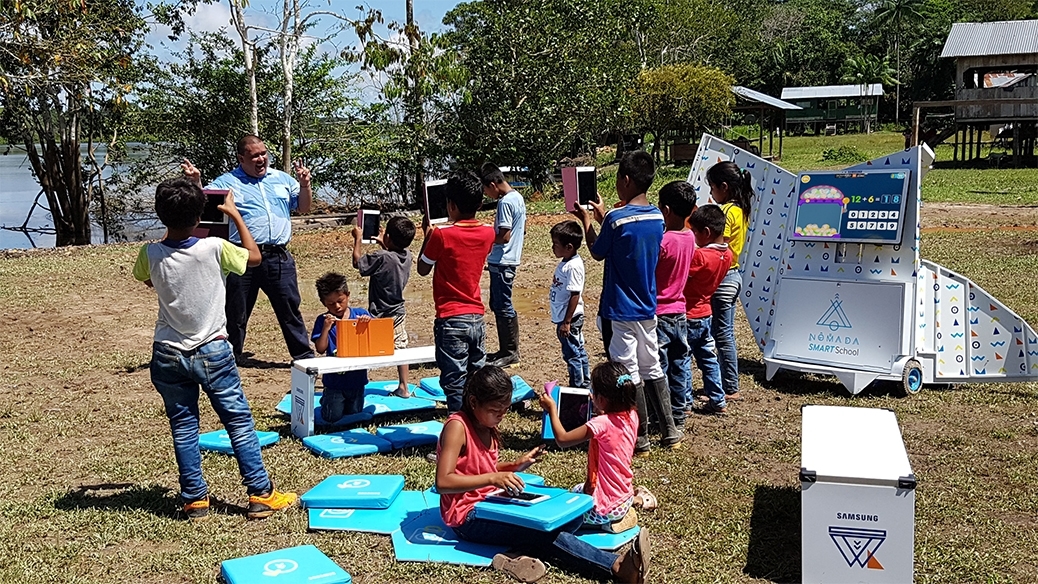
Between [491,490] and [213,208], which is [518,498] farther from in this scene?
[213,208]

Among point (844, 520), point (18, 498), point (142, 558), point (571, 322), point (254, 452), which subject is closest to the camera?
point (844, 520)

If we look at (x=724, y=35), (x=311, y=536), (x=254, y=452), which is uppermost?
(x=724, y=35)

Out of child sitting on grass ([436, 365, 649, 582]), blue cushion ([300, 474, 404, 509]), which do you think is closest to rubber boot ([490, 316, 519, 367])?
blue cushion ([300, 474, 404, 509])

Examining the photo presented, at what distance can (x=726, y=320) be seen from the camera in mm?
7258

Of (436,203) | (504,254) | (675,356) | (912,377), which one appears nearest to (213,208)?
(436,203)

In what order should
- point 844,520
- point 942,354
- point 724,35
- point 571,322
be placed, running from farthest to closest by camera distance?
point 724,35 → point 942,354 → point 571,322 → point 844,520

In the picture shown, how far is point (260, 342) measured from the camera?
9.79 meters

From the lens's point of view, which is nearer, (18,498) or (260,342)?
(18,498)

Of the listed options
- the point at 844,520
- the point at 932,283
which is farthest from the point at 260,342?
the point at 844,520

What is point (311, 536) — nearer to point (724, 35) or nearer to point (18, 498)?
point (18, 498)

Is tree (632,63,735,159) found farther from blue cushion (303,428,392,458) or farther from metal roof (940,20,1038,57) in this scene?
blue cushion (303,428,392,458)

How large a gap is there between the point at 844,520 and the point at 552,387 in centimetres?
213

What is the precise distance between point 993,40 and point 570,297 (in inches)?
1581

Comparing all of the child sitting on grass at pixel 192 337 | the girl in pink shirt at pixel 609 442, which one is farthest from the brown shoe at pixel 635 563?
the child sitting on grass at pixel 192 337
